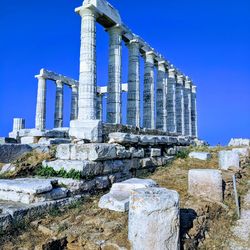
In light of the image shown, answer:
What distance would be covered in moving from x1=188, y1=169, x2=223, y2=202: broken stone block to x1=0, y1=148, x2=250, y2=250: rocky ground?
0.96 feet

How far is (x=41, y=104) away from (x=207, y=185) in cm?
2170

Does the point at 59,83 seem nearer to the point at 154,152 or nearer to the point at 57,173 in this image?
the point at 154,152

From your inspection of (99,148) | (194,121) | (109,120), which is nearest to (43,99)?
(109,120)

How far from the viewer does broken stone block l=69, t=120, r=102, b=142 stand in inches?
383

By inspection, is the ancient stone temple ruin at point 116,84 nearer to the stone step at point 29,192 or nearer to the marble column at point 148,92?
the marble column at point 148,92

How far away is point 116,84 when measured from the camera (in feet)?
47.9

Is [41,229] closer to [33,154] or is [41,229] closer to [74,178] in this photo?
[74,178]

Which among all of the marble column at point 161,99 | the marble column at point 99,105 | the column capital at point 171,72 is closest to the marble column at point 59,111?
the marble column at point 99,105

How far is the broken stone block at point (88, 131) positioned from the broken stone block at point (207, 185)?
12.4 ft

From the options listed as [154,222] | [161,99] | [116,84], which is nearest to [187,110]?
[161,99]

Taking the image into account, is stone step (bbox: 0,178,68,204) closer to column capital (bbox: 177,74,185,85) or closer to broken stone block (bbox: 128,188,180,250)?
broken stone block (bbox: 128,188,180,250)

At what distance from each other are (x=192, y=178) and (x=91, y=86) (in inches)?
274

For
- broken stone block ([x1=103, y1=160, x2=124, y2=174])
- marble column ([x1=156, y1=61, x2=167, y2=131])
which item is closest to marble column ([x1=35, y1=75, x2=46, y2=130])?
marble column ([x1=156, y1=61, x2=167, y2=131])

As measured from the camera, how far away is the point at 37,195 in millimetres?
5613
